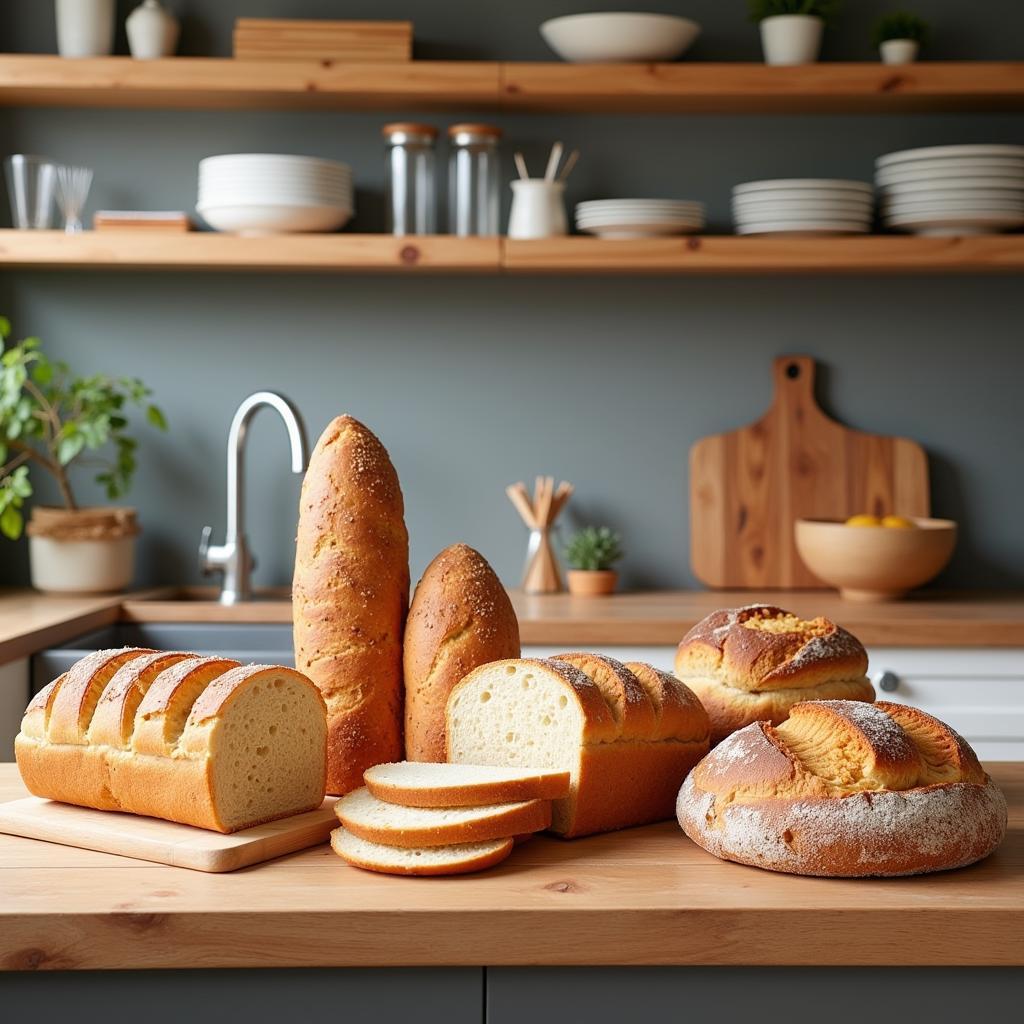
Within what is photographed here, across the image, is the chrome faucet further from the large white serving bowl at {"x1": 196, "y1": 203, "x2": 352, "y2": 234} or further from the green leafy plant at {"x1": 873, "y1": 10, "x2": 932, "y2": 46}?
the green leafy plant at {"x1": 873, "y1": 10, "x2": 932, "y2": 46}

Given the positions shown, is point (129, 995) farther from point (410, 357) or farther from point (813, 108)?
point (813, 108)

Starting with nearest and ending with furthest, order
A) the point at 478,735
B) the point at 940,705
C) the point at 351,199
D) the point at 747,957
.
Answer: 1. the point at 747,957
2. the point at 478,735
3. the point at 940,705
4. the point at 351,199

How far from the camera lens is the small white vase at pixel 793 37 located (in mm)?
2732

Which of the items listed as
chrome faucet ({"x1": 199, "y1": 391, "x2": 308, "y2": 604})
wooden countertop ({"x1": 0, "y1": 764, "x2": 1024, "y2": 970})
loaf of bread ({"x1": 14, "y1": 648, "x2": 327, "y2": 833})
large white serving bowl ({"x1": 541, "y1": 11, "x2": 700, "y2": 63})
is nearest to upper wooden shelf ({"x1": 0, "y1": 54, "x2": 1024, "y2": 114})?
large white serving bowl ({"x1": 541, "y1": 11, "x2": 700, "y2": 63})

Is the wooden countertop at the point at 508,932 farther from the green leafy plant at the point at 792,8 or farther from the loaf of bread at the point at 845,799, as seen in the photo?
the green leafy plant at the point at 792,8

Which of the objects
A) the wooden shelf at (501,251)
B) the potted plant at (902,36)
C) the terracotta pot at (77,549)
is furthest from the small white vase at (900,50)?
the terracotta pot at (77,549)

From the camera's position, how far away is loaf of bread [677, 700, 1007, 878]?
915 mm

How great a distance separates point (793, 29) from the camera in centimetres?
273

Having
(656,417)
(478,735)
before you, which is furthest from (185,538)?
(478,735)

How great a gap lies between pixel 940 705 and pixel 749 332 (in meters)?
1.00

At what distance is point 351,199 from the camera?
9.21 ft

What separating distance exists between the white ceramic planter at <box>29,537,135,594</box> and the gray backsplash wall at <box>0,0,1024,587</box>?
0.25 meters

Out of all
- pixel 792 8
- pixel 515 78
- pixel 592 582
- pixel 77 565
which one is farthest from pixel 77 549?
pixel 792 8

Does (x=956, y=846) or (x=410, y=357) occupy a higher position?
(x=410, y=357)
